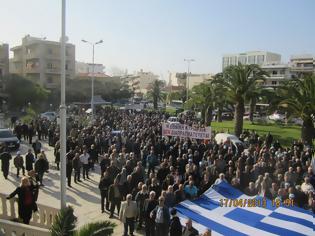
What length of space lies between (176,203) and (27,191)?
4054mm

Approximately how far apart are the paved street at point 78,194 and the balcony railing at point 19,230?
3145 mm

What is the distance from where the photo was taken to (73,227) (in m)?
7.57

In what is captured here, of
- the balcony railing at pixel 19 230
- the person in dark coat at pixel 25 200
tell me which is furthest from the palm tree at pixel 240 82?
the balcony railing at pixel 19 230

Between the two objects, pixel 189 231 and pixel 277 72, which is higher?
pixel 277 72

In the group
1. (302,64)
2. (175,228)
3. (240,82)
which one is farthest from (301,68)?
(175,228)

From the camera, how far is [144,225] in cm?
1134

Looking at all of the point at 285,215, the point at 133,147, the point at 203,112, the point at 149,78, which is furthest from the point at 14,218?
the point at 149,78

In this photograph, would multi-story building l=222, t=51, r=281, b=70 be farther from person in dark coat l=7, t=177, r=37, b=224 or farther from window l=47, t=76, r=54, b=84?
person in dark coat l=7, t=177, r=37, b=224

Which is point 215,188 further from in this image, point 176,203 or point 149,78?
point 149,78

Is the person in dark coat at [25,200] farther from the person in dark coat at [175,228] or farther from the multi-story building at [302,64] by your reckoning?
the multi-story building at [302,64]

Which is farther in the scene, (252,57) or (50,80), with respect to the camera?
(252,57)

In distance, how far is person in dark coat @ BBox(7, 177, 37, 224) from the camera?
32.7 ft

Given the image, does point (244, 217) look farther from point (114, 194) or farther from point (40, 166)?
point (40, 166)
